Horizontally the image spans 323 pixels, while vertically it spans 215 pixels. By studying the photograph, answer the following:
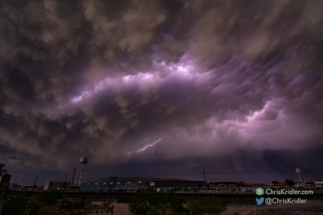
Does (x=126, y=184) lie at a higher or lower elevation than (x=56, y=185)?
higher

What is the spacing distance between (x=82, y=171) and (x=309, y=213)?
372 ft

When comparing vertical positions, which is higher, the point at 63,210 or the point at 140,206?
the point at 140,206

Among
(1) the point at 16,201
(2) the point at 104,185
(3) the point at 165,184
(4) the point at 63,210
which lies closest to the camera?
(1) the point at 16,201

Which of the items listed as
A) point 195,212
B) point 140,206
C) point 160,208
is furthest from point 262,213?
point 140,206

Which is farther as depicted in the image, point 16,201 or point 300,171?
point 300,171

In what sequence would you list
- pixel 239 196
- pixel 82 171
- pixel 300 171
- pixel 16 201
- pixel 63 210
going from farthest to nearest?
1. pixel 82 171
2. pixel 300 171
3. pixel 239 196
4. pixel 63 210
5. pixel 16 201

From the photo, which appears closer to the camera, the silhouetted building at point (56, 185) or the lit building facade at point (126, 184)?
the lit building facade at point (126, 184)

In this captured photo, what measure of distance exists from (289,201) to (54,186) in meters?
113

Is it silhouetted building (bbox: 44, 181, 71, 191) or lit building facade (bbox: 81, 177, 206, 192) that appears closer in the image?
lit building facade (bbox: 81, 177, 206, 192)

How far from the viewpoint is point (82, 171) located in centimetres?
10319

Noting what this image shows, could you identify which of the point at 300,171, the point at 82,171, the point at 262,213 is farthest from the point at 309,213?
the point at 82,171

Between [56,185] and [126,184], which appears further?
[56,185]

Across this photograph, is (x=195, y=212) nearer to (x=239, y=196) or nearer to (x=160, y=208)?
(x=160, y=208)

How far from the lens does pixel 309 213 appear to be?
16734 millimetres
